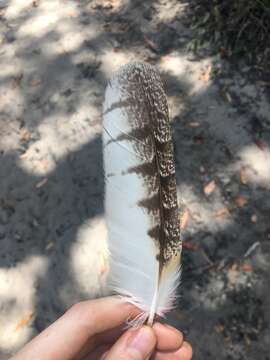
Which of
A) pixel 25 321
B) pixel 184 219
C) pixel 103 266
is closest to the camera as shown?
pixel 25 321

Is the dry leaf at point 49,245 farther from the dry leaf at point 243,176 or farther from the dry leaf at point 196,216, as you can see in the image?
the dry leaf at point 243,176

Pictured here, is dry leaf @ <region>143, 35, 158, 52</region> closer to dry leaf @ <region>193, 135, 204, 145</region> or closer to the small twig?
dry leaf @ <region>193, 135, 204, 145</region>

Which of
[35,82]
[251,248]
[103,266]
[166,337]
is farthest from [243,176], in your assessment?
[35,82]

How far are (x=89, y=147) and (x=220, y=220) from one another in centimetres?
131

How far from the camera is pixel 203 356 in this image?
9.28ft

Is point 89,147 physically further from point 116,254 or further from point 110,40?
point 116,254

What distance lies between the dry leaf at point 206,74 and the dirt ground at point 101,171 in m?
0.02

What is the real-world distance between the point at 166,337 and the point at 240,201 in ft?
5.41

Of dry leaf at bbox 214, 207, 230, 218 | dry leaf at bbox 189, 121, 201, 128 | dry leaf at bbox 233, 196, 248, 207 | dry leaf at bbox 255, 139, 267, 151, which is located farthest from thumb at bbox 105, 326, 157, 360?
dry leaf at bbox 189, 121, 201, 128

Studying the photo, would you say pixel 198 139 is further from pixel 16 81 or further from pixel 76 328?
pixel 76 328

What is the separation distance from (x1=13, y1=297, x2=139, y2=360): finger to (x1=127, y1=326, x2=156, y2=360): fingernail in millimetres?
108

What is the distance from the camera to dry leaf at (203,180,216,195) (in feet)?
11.5

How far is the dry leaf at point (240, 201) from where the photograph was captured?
3396 millimetres

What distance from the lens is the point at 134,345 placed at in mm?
1774
